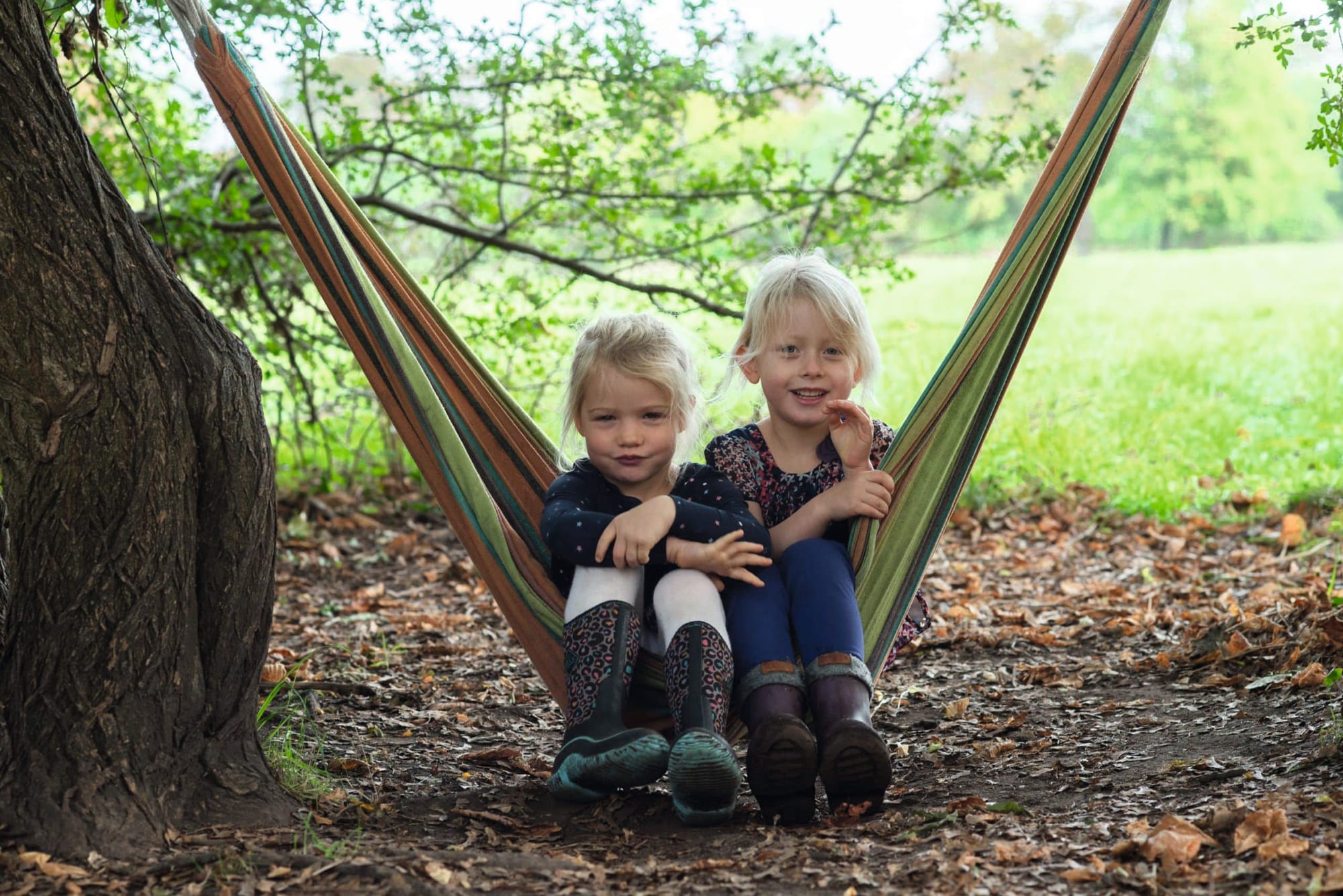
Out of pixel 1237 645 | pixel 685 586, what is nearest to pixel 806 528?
pixel 685 586

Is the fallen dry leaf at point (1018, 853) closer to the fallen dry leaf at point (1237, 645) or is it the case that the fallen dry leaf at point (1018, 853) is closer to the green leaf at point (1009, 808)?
the green leaf at point (1009, 808)

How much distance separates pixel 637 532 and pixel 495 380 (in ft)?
1.80

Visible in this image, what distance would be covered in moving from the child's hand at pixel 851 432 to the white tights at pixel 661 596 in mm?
381

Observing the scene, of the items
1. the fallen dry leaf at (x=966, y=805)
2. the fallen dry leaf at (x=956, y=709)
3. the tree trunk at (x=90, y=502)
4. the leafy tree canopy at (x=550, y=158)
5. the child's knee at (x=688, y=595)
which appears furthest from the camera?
the leafy tree canopy at (x=550, y=158)

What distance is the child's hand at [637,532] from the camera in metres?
2.00

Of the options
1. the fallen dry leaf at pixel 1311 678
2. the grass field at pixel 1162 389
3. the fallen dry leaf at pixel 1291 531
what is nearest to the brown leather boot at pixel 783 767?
the fallen dry leaf at pixel 1311 678

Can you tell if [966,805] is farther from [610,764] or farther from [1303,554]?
[1303,554]

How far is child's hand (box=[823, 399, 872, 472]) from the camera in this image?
2188 mm

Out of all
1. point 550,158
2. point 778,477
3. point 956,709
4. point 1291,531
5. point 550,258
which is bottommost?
point 956,709

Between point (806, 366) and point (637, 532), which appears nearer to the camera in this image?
point (637, 532)

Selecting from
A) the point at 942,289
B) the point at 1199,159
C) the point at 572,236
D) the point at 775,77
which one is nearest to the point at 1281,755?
the point at 775,77

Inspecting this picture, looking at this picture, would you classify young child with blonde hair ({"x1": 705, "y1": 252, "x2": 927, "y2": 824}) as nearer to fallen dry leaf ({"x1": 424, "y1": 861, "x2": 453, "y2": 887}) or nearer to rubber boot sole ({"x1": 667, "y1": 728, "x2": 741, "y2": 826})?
rubber boot sole ({"x1": 667, "y1": 728, "x2": 741, "y2": 826})

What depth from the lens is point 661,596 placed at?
6.65 feet

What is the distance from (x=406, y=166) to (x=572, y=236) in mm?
707
